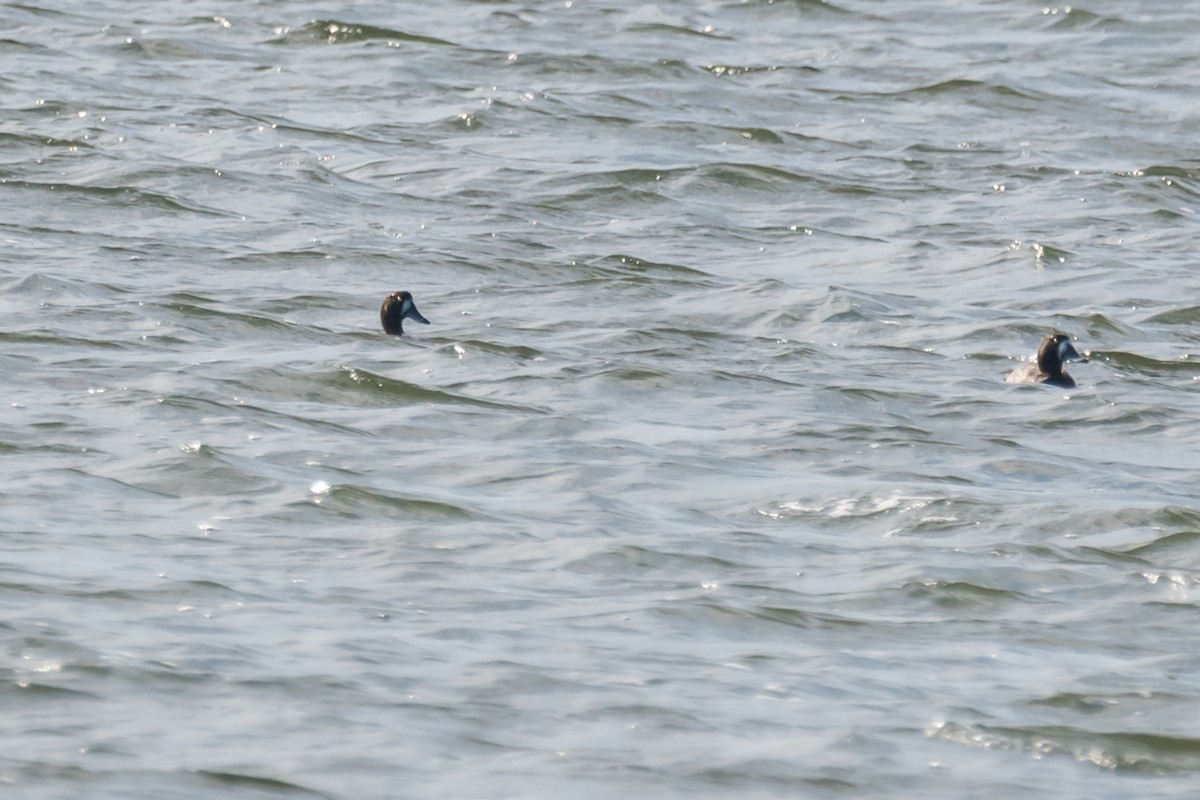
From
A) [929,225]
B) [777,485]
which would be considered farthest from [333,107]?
[777,485]

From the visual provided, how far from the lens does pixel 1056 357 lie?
13.0 metres

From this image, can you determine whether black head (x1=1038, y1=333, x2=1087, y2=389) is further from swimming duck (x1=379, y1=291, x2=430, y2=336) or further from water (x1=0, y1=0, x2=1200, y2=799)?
swimming duck (x1=379, y1=291, x2=430, y2=336)

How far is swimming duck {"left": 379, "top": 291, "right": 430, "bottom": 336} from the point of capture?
1323 cm

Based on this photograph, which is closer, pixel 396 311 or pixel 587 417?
pixel 587 417

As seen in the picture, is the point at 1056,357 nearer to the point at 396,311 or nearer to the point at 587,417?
the point at 587,417

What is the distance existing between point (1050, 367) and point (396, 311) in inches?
138

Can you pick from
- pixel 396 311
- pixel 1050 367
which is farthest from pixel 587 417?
pixel 1050 367

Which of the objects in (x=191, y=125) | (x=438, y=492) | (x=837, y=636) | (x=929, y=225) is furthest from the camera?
(x=191, y=125)

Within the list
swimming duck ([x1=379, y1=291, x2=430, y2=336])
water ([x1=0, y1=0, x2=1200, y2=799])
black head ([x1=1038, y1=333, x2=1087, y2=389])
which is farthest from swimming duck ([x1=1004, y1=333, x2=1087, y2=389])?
swimming duck ([x1=379, y1=291, x2=430, y2=336])

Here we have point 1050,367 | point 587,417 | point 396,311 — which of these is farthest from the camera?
point 396,311

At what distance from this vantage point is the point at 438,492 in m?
9.85

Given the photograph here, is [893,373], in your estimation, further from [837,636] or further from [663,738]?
[663,738]

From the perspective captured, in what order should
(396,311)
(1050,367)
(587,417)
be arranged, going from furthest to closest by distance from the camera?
(396,311), (1050,367), (587,417)

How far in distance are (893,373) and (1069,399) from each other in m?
1.04
